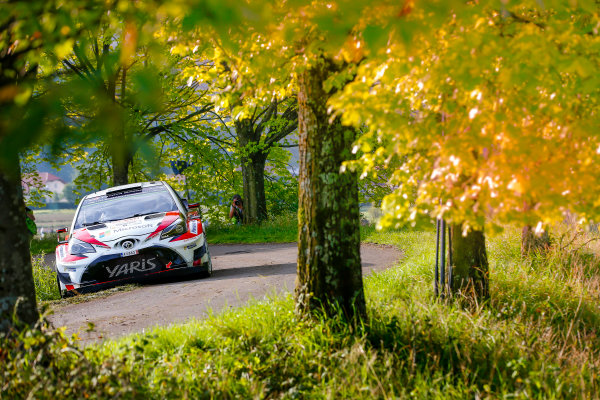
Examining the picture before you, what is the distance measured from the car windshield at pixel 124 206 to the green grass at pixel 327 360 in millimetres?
4165

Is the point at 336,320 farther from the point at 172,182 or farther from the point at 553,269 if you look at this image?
the point at 172,182

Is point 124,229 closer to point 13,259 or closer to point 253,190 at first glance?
point 13,259

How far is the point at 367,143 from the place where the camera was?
4266 millimetres

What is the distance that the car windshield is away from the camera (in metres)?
8.92

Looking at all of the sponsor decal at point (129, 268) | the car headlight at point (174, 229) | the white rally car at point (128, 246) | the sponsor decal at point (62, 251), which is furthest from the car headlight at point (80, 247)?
the car headlight at point (174, 229)

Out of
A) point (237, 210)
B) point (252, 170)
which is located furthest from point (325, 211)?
point (237, 210)

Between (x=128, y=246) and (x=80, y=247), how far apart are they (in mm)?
793

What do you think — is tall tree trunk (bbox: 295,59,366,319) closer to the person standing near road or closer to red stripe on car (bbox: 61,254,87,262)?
red stripe on car (bbox: 61,254,87,262)

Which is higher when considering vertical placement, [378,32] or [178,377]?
[378,32]

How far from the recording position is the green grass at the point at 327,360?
365 cm

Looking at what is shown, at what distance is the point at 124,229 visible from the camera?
329 inches

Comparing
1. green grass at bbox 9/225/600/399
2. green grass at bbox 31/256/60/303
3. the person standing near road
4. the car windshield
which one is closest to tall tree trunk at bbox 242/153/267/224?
the person standing near road

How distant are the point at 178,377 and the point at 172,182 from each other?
21867 millimetres

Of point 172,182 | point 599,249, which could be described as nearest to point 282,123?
point 172,182
